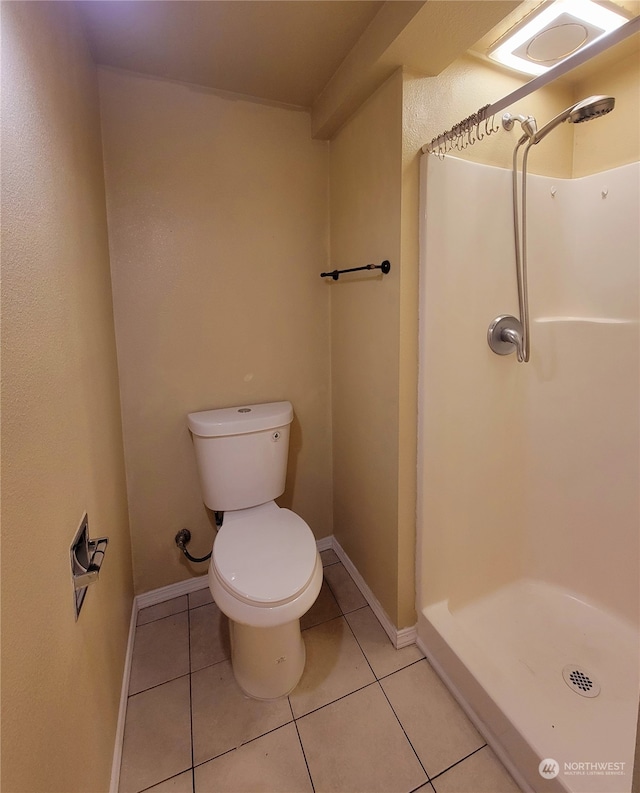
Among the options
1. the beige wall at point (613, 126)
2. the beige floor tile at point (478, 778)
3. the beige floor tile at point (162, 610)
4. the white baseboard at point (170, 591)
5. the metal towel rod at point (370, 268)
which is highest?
the beige wall at point (613, 126)

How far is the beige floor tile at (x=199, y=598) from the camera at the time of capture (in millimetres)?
1722

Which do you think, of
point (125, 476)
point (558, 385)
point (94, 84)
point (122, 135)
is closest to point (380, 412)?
point (558, 385)

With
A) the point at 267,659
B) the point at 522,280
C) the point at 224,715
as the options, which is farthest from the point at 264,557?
the point at 522,280

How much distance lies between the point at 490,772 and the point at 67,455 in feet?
4.62

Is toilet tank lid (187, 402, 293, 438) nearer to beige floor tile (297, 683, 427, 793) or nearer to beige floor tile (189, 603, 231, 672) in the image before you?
beige floor tile (189, 603, 231, 672)

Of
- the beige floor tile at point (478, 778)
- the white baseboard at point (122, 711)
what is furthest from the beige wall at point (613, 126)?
the white baseboard at point (122, 711)

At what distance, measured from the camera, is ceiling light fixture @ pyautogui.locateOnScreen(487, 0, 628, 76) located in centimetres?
111

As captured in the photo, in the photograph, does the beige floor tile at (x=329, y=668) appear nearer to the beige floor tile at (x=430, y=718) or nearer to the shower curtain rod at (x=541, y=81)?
the beige floor tile at (x=430, y=718)

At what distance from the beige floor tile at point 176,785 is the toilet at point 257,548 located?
0.90ft

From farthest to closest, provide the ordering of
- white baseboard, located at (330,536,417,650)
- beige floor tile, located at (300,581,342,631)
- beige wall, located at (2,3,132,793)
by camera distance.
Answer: beige floor tile, located at (300,581,342,631)
white baseboard, located at (330,536,417,650)
beige wall, located at (2,3,132,793)

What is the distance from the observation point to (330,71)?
1388 mm

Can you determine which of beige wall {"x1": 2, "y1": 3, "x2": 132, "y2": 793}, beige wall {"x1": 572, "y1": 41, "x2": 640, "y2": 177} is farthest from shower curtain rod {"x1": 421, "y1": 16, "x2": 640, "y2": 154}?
beige wall {"x1": 2, "y1": 3, "x2": 132, "y2": 793}

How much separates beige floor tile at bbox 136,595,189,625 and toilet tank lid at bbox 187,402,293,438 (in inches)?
32.2

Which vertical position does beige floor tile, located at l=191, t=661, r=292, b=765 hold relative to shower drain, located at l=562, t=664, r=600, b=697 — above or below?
below
